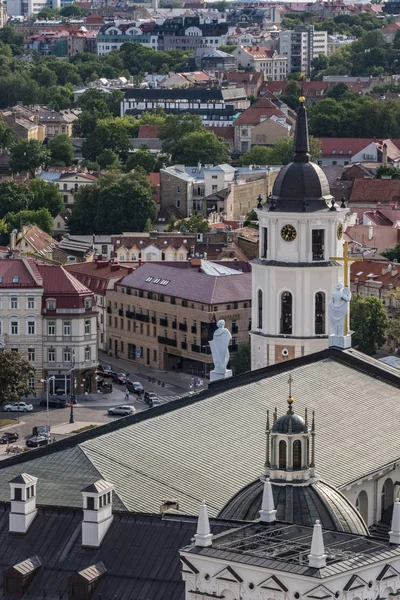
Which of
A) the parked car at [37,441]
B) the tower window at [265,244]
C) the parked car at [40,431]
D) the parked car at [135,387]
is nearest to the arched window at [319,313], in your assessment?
the tower window at [265,244]

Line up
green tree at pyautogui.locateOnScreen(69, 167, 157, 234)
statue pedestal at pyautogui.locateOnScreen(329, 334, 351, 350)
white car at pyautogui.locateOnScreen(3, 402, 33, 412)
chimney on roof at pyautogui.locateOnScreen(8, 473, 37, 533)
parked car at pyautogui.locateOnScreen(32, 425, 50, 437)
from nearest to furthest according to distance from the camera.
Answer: chimney on roof at pyautogui.locateOnScreen(8, 473, 37, 533)
statue pedestal at pyautogui.locateOnScreen(329, 334, 351, 350)
parked car at pyautogui.locateOnScreen(32, 425, 50, 437)
white car at pyautogui.locateOnScreen(3, 402, 33, 412)
green tree at pyautogui.locateOnScreen(69, 167, 157, 234)

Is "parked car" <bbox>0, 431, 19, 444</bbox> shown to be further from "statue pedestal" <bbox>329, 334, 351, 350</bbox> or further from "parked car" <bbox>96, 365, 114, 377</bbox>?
"statue pedestal" <bbox>329, 334, 351, 350</bbox>

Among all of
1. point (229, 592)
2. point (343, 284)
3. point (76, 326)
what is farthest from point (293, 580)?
point (76, 326)

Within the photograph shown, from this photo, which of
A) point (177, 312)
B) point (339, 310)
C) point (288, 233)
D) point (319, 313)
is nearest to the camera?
point (339, 310)

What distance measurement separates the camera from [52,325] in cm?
13300

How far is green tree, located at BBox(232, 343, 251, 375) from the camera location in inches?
4926

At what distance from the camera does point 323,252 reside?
3285 inches

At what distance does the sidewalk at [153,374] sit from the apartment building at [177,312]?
0.66 metres

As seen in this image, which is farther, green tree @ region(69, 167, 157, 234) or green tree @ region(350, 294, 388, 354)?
green tree @ region(69, 167, 157, 234)

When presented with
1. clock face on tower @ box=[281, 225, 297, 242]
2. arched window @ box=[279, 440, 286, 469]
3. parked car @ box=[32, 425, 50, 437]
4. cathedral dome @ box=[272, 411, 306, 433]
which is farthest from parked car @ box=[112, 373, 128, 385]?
cathedral dome @ box=[272, 411, 306, 433]

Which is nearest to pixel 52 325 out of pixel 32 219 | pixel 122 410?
pixel 122 410

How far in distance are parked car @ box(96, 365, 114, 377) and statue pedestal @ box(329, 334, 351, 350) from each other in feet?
187

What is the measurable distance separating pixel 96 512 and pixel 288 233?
24.1 meters

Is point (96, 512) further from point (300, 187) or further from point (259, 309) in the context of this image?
point (300, 187)
